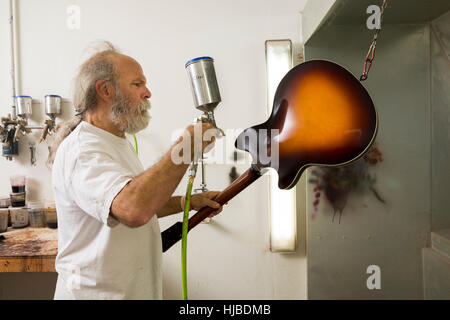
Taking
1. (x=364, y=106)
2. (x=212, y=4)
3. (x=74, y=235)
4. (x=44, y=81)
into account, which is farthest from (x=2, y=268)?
(x=212, y=4)

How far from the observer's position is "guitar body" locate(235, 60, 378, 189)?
0.77 meters

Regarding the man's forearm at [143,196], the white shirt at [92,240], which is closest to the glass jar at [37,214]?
the white shirt at [92,240]

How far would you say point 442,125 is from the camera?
5.27ft

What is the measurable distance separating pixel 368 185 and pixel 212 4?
1595mm

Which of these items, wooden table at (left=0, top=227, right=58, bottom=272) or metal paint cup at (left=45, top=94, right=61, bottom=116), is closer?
wooden table at (left=0, top=227, right=58, bottom=272)

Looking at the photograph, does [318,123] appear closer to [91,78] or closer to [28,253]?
[91,78]

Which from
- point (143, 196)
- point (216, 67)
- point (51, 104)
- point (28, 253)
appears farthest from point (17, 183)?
point (143, 196)

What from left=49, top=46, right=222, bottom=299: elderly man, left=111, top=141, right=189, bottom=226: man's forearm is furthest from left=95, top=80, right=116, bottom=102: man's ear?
left=111, top=141, right=189, bottom=226: man's forearm

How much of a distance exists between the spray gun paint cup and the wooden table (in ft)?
1.18

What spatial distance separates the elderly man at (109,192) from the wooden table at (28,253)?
0.57m

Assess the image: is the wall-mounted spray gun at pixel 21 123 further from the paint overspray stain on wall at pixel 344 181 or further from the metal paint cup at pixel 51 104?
the paint overspray stain on wall at pixel 344 181

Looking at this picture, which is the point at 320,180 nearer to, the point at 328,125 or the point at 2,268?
the point at 328,125

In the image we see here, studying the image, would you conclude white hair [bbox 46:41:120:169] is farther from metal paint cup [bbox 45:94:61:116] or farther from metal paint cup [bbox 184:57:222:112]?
metal paint cup [bbox 45:94:61:116]

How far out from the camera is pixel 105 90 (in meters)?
1.00
